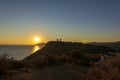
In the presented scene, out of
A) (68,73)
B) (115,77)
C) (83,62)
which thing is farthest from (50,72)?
(83,62)

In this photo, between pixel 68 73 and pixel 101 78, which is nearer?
pixel 101 78

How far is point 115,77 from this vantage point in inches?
480

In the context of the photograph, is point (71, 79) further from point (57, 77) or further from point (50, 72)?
point (50, 72)

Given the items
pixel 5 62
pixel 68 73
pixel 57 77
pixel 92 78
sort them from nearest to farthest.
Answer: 1. pixel 92 78
2. pixel 57 77
3. pixel 68 73
4. pixel 5 62

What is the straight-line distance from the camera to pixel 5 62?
1738 cm

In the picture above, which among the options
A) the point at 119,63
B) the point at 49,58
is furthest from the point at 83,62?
the point at 119,63

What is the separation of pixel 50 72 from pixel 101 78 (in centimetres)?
418

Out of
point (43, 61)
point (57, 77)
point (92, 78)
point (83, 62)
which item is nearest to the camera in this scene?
point (92, 78)

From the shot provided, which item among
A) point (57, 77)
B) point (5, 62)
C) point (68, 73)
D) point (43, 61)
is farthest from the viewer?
point (43, 61)

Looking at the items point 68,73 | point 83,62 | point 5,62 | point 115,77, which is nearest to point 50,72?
point 68,73

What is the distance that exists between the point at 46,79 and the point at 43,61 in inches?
220

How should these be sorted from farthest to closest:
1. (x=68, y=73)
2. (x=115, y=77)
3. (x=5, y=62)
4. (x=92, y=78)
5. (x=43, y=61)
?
(x=43, y=61) → (x=5, y=62) → (x=68, y=73) → (x=92, y=78) → (x=115, y=77)

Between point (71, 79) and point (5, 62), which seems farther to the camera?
point (5, 62)

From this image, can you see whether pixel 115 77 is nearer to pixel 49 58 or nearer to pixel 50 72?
pixel 50 72
